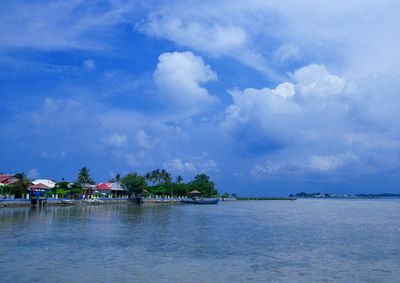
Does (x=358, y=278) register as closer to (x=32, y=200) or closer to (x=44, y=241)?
(x=44, y=241)

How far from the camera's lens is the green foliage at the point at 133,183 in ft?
339

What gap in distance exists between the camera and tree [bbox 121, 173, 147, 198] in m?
103

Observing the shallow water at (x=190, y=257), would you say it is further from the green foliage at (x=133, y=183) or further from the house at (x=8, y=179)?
the green foliage at (x=133, y=183)

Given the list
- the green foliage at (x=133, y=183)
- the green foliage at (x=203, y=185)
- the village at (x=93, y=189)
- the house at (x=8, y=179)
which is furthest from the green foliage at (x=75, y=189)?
the green foliage at (x=203, y=185)

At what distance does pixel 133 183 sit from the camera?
103 metres

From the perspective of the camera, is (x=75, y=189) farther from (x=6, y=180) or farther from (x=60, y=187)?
(x=6, y=180)

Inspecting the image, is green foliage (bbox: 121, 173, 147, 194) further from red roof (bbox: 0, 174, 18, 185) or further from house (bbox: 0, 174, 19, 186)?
red roof (bbox: 0, 174, 18, 185)

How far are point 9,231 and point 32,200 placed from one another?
131ft

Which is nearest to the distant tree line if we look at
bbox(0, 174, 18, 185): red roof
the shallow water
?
bbox(0, 174, 18, 185): red roof

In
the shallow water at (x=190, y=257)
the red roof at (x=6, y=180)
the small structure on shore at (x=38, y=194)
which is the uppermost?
the red roof at (x=6, y=180)

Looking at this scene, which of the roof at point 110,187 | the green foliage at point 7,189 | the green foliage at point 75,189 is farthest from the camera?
the roof at point 110,187

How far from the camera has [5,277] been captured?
14156 mm

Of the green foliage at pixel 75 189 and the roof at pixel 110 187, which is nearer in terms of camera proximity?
the green foliage at pixel 75 189

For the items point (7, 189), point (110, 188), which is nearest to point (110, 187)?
point (110, 188)
